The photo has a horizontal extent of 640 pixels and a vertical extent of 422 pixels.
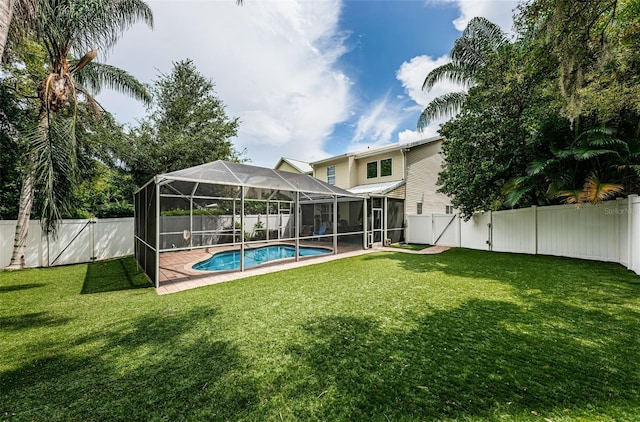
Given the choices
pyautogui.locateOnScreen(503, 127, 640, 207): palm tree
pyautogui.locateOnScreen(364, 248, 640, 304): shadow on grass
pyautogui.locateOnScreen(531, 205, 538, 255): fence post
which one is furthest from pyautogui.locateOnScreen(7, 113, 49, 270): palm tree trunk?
pyautogui.locateOnScreen(531, 205, 538, 255): fence post

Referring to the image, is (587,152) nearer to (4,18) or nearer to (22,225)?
(4,18)

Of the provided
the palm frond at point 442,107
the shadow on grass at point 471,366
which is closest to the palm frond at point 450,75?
the palm frond at point 442,107

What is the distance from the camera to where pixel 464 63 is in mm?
11938

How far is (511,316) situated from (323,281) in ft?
12.5

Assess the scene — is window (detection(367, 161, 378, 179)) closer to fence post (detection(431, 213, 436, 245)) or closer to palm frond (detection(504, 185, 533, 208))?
fence post (detection(431, 213, 436, 245))

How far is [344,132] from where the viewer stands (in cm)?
2255

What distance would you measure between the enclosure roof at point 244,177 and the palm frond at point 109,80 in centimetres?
567

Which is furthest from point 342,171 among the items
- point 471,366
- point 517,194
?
point 471,366

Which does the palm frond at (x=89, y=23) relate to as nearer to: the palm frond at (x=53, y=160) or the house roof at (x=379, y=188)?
the palm frond at (x=53, y=160)

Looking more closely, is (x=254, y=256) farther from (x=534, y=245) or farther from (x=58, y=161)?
(x=534, y=245)

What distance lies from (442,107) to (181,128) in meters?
15.4

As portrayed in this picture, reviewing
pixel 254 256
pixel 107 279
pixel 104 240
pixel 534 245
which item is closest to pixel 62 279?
pixel 107 279

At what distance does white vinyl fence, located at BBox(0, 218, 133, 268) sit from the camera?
26.9 ft

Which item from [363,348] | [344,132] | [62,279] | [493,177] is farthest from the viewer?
[344,132]
